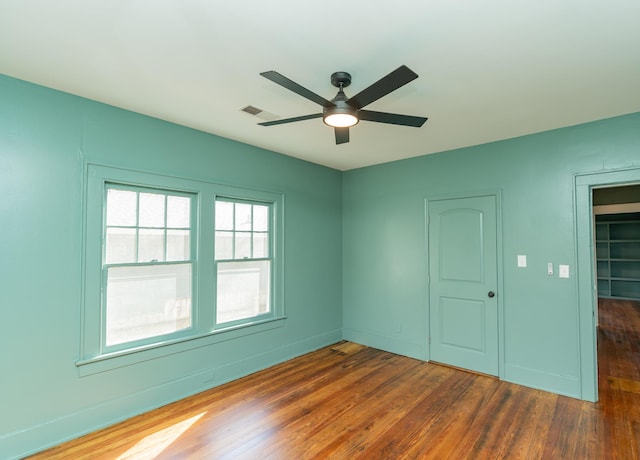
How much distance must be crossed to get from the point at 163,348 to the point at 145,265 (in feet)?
2.68

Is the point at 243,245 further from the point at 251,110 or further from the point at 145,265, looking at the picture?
the point at 251,110

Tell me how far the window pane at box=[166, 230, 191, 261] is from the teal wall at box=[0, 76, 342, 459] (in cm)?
61

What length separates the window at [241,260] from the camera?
→ 375 cm

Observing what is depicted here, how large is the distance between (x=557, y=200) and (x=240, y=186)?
3.46 metres

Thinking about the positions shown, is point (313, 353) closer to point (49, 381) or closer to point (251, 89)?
point (49, 381)

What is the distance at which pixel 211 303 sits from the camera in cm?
357

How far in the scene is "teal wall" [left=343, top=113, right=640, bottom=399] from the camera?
3.29 metres

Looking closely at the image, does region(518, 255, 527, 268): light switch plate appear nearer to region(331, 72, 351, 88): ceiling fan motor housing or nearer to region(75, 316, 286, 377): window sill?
region(331, 72, 351, 88): ceiling fan motor housing

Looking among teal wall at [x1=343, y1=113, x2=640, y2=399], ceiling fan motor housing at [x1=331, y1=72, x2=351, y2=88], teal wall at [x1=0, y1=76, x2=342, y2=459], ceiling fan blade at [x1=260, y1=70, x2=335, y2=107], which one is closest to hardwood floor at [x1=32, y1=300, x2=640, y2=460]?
teal wall at [x1=0, y1=76, x2=342, y2=459]

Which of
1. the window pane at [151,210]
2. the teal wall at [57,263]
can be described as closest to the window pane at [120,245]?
the window pane at [151,210]

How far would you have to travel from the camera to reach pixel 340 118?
2.18 meters

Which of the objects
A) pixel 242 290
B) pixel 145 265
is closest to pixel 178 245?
pixel 145 265

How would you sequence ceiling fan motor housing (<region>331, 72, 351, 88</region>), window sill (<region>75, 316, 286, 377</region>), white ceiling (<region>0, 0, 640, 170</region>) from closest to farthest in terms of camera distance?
1. white ceiling (<region>0, 0, 640, 170</region>)
2. ceiling fan motor housing (<region>331, 72, 351, 88</region>)
3. window sill (<region>75, 316, 286, 377</region>)

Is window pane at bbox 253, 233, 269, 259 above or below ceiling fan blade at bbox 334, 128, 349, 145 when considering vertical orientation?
below
